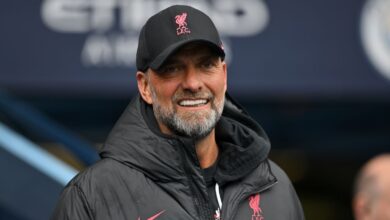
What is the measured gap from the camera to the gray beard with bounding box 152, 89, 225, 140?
3178mm

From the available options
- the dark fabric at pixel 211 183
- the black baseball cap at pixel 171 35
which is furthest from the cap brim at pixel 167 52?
the dark fabric at pixel 211 183

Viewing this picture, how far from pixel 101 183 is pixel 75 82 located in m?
3.54

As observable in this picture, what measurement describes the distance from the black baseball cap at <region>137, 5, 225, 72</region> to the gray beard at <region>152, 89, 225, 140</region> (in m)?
0.12

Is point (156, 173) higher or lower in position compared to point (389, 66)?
higher

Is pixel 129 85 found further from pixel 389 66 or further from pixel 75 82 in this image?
pixel 389 66

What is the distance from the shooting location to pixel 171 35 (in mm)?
3184

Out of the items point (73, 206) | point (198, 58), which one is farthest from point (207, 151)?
point (73, 206)

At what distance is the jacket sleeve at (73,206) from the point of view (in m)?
3.03

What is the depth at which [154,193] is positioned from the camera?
3.11m

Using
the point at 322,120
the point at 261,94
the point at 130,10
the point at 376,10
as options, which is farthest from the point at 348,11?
the point at 322,120

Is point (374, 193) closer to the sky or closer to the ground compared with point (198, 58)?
closer to the ground

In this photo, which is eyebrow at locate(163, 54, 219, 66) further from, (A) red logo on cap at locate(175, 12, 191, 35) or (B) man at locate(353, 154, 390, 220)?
(B) man at locate(353, 154, 390, 220)

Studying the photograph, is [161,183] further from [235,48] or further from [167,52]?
[235,48]

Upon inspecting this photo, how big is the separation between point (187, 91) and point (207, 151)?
0.81 ft
